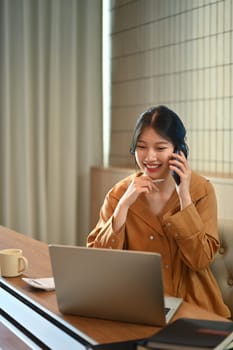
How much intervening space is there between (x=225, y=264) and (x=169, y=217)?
11.5 inches

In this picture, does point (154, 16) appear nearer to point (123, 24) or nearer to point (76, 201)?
point (123, 24)

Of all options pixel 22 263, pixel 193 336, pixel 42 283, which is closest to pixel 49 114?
pixel 22 263

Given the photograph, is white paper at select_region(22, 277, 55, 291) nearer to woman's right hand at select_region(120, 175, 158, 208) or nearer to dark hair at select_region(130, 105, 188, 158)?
woman's right hand at select_region(120, 175, 158, 208)

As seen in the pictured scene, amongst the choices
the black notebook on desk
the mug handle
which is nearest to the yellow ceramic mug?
the mug handle

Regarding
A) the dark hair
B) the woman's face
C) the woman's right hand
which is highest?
the dark hair

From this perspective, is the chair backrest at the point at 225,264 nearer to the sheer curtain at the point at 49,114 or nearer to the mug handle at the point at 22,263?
the mug handle at the point at 22,263

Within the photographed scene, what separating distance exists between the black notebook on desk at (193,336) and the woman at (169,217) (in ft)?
1.68

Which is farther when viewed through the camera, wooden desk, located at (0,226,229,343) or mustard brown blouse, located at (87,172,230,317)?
mustard brown blouse, located at (87,172,230,317)

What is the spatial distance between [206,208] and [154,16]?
1.95 meters

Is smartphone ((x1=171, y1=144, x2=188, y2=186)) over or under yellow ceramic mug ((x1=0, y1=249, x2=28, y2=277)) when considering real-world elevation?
over

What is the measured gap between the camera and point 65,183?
12.3 feet

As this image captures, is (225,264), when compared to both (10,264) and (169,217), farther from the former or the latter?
(10,264)

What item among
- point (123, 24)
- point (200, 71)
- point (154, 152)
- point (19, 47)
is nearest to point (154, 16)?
point (123, 24)

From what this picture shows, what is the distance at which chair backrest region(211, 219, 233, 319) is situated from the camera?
1778 millimetres
